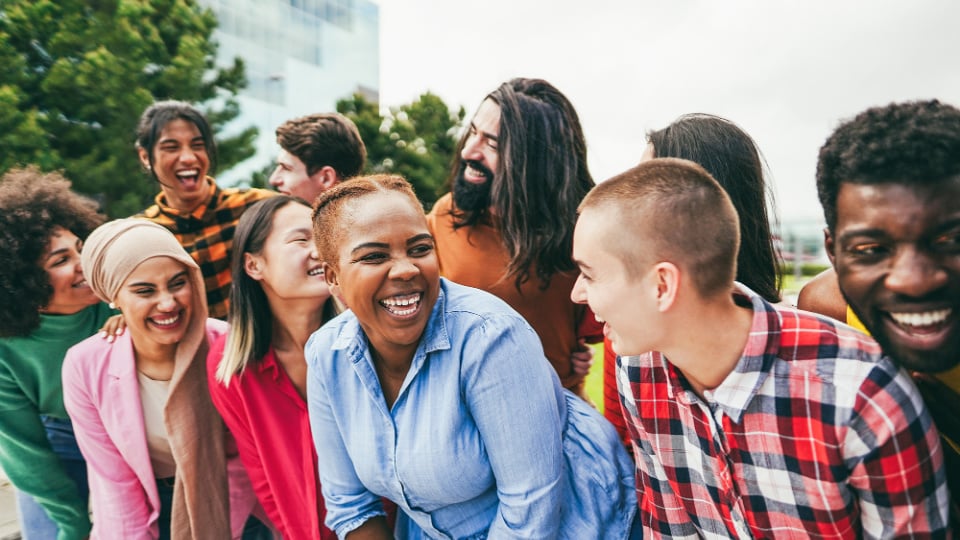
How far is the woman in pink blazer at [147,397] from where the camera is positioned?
2.67 meters

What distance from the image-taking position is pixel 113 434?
273 centimetres

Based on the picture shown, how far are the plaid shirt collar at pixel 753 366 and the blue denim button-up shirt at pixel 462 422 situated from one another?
517 millimetres

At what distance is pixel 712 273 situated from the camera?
166 centimetres

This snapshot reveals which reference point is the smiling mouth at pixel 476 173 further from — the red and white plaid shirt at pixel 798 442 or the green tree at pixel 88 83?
the green tree at pixel 88 83

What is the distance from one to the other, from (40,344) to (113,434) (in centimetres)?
66

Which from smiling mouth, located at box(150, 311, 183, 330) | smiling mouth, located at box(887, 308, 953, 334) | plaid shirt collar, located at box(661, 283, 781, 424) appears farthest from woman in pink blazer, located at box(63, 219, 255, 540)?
smiling mouth, located at box(887, 308, 953, 334)

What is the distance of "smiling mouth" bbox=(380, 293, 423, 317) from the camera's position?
6.59 ft

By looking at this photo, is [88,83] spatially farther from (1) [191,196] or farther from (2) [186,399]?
(2) [186,399]

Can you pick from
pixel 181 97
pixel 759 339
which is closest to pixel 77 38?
pixel 181 97

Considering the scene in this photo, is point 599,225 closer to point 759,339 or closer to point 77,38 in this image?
point 759,339

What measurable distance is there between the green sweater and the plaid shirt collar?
2955mm

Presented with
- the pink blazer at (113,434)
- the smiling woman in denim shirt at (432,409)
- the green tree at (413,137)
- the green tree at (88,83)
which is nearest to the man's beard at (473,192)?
the smiling woman in denim shirt at (432,409)

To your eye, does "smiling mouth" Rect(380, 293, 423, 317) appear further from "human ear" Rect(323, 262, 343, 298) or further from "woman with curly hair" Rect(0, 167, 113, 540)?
"woman with curly hair" Rect(0, 167, 113, 540)

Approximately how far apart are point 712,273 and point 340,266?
1.13 m
